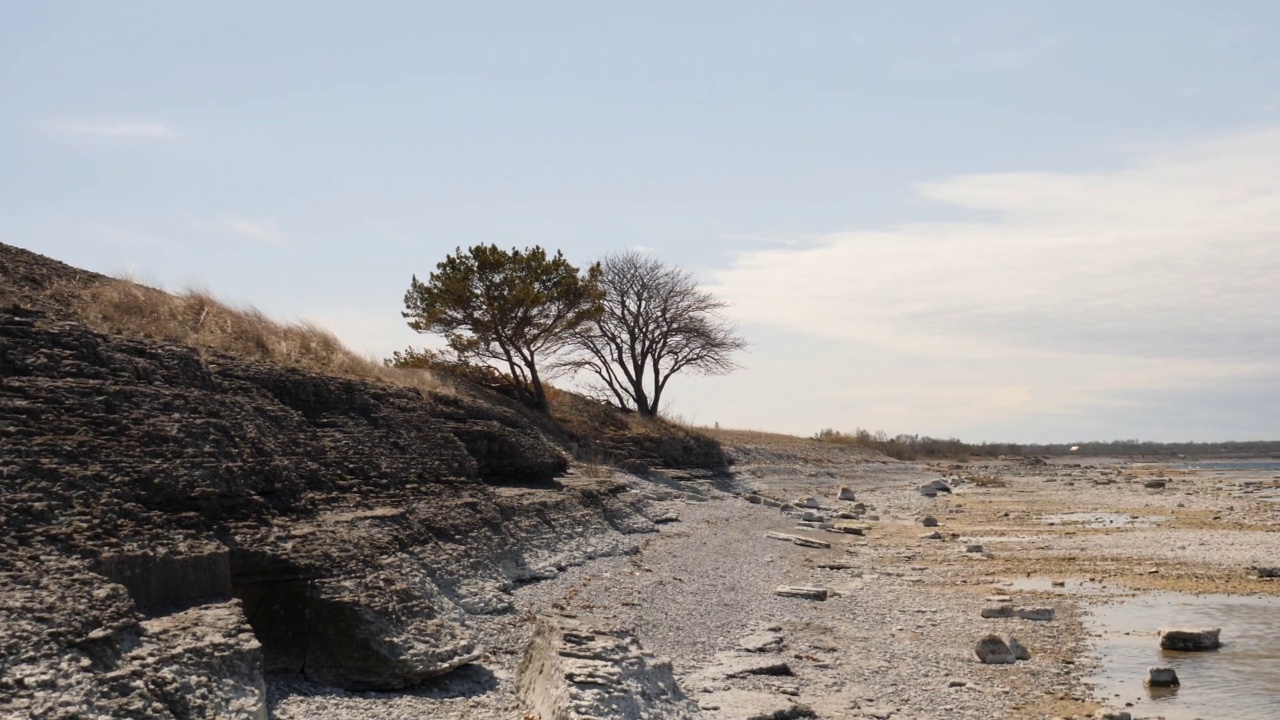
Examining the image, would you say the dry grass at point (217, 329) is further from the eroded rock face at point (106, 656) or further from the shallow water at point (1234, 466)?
the shallow water at point (1234, 466)

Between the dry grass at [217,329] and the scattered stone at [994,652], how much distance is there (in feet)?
39.4

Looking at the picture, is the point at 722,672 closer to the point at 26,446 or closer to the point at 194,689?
the point at 194,689

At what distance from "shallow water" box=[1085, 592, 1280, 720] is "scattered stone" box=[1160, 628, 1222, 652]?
12cm

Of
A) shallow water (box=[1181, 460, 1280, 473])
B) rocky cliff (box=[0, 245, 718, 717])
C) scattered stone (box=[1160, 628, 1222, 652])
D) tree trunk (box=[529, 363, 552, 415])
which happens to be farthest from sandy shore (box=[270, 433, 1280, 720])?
shallow water (box=[1181, 460, 1280, 473])

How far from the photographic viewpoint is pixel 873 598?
17250 millimetres

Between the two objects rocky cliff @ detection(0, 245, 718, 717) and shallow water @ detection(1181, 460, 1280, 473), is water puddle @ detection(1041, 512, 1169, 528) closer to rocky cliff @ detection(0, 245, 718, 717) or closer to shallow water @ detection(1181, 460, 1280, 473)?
rocky cliff @ detection(0, 245, 718, 717)

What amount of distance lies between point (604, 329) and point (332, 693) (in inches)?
1496

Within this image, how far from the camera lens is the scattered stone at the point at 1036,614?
51.3 feet

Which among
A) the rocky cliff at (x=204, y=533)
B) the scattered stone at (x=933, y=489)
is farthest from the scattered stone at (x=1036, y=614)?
the scattered stone at (x=933, y=489)

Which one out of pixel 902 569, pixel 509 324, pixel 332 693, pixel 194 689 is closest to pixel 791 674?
pixel 332 693

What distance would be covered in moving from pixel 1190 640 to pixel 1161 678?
215 cm

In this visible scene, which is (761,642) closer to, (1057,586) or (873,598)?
(873,598)

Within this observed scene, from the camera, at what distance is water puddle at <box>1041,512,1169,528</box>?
30.6 meters

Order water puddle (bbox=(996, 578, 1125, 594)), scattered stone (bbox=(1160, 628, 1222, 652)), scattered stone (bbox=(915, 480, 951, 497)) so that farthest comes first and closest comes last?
scattered stone (bbox=(915, 480, 951, 497))
water puddle (bbox=(996, 578, 1125, 594))
scattered stone (bbox=(1160, 628, 1222, 652))
